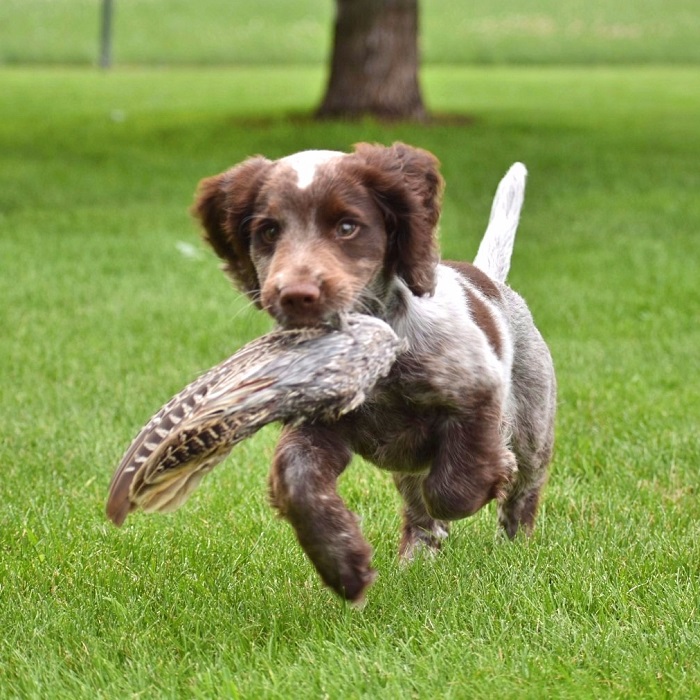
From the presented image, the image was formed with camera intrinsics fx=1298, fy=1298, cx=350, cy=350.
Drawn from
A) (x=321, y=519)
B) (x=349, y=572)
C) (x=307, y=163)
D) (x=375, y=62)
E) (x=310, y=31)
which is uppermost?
(x=307, y=163)

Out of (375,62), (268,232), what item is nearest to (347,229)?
(268,232)

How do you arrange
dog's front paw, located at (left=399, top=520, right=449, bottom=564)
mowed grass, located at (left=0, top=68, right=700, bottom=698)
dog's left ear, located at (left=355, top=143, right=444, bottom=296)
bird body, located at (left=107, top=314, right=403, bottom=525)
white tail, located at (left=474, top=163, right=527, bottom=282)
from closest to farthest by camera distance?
bird body, located at (left=107, top=314, right=403, bottom=525), mowed grass, located at (left=0, top=68, right=700, bottom=698), dog's left ear, located at (left=355, top=143, right=444, bottom=296), dog's front paw, located at (left=399, top=520, right=449, bottom=564), white tail, located at (left=474, top=163, right=527, bottom=282)

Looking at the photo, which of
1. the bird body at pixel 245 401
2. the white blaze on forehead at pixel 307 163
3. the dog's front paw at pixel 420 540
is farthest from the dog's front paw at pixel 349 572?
the white blaze on forehead at pixel 307 163

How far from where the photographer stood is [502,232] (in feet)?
16.3

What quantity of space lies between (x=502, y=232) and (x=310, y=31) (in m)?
37.2

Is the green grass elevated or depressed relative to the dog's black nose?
depressed

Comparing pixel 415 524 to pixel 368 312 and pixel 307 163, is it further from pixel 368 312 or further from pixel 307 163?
pixel 307 163

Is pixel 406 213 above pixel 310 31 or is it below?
above

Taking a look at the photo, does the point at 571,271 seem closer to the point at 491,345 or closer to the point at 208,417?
the point at 491,345

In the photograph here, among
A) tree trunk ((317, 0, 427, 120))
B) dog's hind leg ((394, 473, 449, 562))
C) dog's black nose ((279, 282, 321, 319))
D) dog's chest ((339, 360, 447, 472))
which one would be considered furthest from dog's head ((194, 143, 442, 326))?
tree trunk ((317, 0, 427, 120))

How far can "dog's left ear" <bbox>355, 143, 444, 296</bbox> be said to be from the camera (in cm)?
370

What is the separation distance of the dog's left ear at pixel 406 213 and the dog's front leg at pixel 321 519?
2.04ft

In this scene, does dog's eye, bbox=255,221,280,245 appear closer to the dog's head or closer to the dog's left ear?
the dog's head

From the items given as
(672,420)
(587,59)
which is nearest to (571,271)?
(672,420)
